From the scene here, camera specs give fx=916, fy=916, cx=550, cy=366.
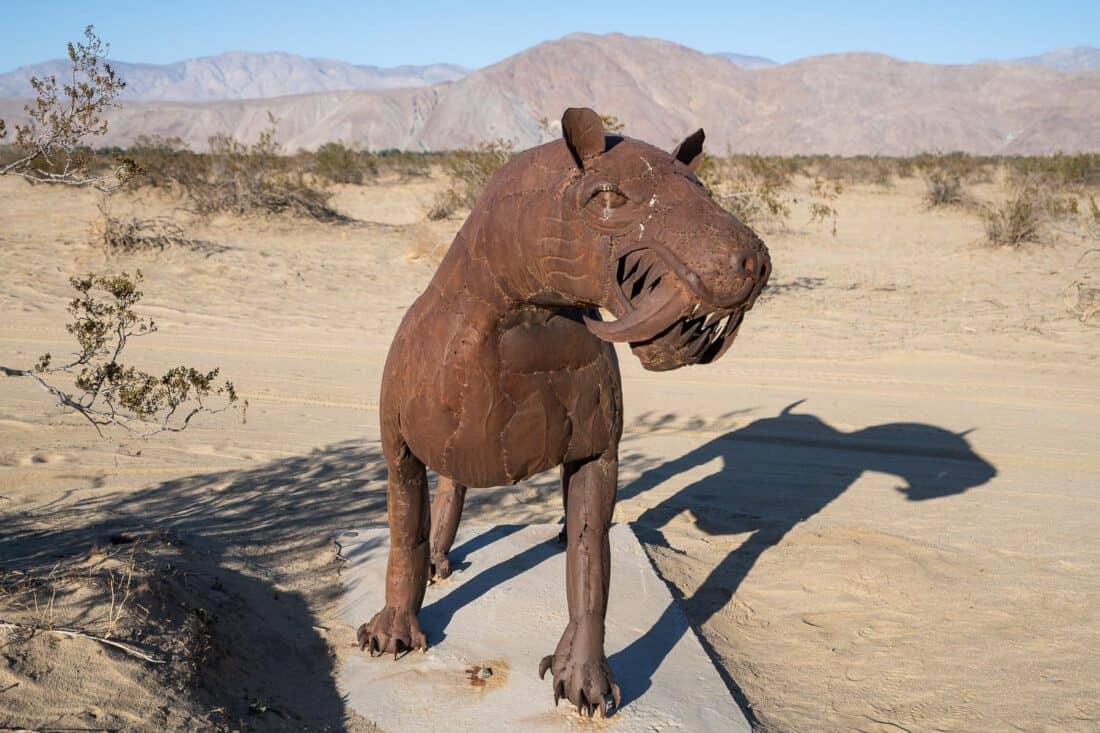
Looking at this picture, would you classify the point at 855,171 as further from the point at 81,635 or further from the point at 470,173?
the point at 81,635

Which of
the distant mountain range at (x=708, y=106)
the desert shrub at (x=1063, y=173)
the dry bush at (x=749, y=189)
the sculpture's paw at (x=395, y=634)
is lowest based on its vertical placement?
the sculpture's paw at (x=395, y=634)

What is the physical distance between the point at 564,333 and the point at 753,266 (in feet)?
3.12

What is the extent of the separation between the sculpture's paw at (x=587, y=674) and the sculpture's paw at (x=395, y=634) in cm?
72

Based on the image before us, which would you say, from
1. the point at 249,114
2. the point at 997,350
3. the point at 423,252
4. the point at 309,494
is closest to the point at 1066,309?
the point at 997,350

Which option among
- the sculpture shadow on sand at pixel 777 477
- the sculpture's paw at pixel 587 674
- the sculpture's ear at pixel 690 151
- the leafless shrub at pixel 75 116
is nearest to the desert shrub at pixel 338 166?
the sculpture shadow on sand at pixel 777 477

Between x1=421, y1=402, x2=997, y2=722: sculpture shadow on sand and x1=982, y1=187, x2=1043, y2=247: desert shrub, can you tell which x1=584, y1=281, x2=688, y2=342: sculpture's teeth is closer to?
x1=421, y1=402, x2=997, y2=722: sculpture shadow on sand

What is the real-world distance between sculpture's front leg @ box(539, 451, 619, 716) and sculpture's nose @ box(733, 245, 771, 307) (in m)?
1.22

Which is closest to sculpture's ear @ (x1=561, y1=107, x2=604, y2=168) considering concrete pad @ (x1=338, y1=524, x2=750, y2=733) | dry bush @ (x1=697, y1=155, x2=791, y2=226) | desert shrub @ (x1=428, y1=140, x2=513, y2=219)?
concrete pad @ (x1=338, y1=524, x2=750, y2=733)

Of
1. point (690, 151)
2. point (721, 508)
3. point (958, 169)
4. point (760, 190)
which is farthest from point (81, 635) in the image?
point (958, 169)

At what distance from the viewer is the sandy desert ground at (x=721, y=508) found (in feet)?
11.8

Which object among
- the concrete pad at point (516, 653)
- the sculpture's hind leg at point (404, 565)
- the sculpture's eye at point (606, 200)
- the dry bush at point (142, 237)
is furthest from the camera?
the dry bush at point (142, 237)

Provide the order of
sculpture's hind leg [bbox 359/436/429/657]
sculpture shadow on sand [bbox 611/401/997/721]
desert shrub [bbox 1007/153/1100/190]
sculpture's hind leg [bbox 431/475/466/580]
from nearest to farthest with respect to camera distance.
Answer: sculpture's hind leg [bbox 359/436/429/657], sculpture's hind leg [bbox 431/475/466/580], sculpture shadow on sand [bbox 611/401/997/721], desert shrub [bbox 1007/153/1100/190]

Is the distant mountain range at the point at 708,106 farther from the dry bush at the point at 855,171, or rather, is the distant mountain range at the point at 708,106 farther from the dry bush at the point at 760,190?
the dry bush at the point at 760,190

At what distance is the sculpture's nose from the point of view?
2080mm
